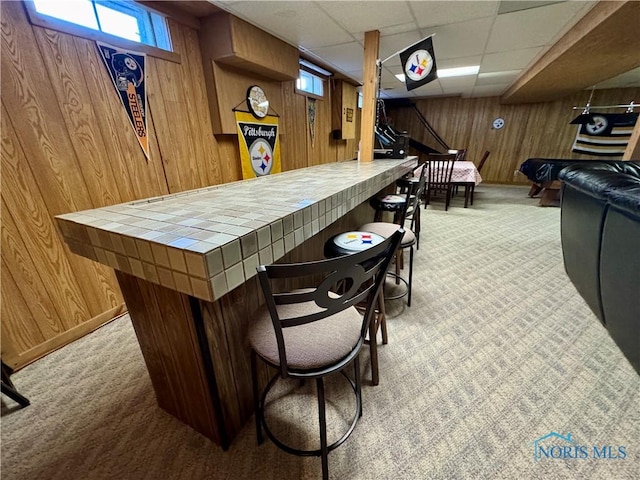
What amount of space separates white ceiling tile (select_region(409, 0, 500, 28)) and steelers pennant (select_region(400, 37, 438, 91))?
0.20m

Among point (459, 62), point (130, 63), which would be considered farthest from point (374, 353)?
point (459, 62)

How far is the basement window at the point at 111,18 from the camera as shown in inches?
58.7

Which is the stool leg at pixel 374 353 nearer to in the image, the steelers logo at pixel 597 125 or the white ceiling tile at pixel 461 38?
the white ceiling tile at pixel 461 38

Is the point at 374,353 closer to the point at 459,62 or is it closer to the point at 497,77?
the point at 459,62

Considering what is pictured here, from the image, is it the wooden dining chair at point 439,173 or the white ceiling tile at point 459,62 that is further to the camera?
the wooden dining chair at point 439,173

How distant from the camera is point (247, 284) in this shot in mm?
1055

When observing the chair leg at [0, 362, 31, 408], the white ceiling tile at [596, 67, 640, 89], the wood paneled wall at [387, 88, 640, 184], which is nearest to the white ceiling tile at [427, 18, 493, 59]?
the white ceiling tile at [596, 67, 640, 89]

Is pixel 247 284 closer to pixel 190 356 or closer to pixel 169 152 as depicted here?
pixel 190 356

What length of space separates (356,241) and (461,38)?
3.22 meters

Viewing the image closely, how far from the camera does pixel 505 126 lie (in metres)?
7.06

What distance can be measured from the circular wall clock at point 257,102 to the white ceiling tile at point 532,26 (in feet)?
8.49

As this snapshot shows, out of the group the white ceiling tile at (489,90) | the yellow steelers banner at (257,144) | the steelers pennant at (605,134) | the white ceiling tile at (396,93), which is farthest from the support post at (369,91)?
the steelers pennant at (605,134)

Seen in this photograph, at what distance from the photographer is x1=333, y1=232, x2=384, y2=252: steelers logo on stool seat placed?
131cm

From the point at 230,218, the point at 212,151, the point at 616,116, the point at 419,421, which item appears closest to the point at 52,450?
the point at 230,218
